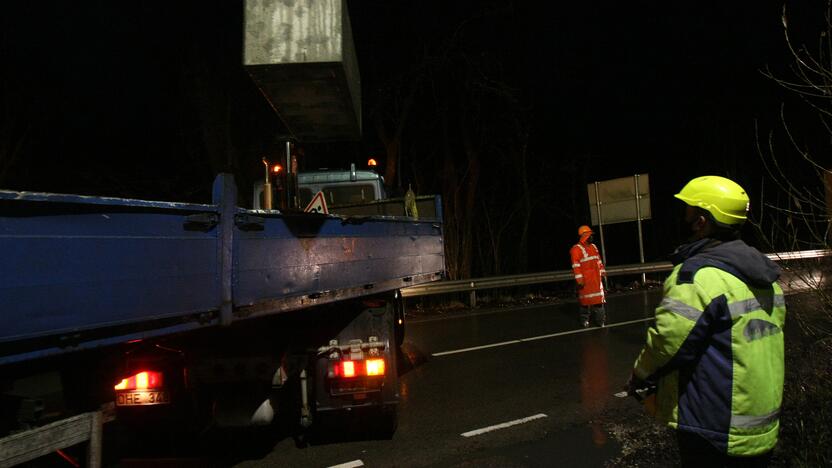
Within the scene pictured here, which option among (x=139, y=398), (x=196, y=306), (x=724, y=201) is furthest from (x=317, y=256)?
(x=724, y=201)

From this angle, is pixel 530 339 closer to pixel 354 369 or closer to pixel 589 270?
pixel 589 270

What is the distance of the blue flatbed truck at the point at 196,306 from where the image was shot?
6.60 ft

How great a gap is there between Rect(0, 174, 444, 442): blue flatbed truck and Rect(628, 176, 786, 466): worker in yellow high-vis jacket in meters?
2.19

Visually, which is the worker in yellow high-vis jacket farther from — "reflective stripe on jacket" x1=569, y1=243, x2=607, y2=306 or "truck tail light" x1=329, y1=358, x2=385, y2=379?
"reflective stripe on jacket" x1=569, y1=243, x2=607, y2=306

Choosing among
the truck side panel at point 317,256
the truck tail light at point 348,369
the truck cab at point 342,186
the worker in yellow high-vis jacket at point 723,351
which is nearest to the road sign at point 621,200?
the truck cab at point 342,186

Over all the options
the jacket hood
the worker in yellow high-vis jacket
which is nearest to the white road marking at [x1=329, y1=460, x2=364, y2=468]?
the worker in yellow high-vis jacket

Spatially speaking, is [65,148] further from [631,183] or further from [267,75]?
[631,183]

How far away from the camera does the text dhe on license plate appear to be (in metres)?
3.86

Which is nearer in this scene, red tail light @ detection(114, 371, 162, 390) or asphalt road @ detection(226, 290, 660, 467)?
red tail light @ detection(114, 371, 162, 390)

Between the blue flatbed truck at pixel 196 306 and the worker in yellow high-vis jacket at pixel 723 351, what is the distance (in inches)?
86.2

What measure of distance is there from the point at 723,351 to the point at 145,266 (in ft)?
8.08

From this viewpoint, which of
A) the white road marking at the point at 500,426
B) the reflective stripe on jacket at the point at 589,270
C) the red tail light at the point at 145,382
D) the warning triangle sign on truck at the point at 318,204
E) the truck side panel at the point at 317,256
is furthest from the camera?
the reflective stripe on jacket at the point at 589,270

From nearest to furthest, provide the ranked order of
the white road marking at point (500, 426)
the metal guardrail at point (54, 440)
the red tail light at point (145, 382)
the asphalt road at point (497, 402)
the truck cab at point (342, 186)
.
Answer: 1. the metal guardrail at point (54, 440)
2. the red tail light at point (145, 382)
3. the asphalt road at point (497, 402)
4. the white road marking at point (500, 426)
5. the truck cab at point (342, 186)

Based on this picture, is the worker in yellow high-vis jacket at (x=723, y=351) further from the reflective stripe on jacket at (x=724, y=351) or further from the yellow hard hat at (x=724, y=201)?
the yellow hard hat at (x=724, y=201)
